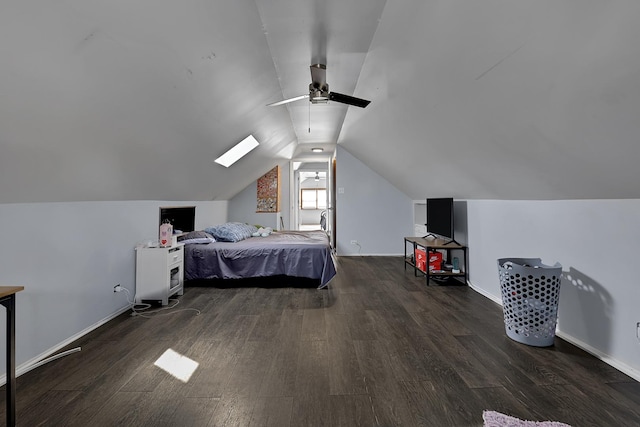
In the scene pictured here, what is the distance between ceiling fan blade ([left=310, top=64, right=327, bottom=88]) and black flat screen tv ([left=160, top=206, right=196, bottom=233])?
251 cm

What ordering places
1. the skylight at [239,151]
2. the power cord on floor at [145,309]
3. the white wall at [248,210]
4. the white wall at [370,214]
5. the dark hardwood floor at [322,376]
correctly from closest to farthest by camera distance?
1. the dark hardwood floor at [322,376]
2. the power cord on floor at [145,309]
3. the skylight at [239,151]
4. the white wall at [370,214]
5. the white wall at [248,210]

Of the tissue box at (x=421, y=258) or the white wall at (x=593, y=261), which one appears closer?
the white wall at (x=593, y=261)

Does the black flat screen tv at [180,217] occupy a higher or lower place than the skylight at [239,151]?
lower

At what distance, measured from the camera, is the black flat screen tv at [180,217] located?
3.69m

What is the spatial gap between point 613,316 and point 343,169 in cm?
446

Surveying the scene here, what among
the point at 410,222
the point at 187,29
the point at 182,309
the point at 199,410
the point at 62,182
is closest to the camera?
the point at 199,410

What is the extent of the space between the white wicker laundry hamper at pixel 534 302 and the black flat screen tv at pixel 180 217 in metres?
3.87

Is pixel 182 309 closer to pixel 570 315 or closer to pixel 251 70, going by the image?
pixel 251 70

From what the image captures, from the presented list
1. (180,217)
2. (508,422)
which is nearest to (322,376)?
(508,422)

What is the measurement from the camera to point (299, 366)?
1854 mm

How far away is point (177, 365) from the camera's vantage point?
187 cm

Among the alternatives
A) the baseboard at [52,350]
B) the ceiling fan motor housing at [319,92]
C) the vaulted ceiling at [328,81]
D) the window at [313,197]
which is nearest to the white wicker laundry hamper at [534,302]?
the vaulted ceiling at [328,81]

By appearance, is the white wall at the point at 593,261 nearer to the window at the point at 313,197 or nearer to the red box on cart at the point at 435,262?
the red box on cart at the point at 435,262

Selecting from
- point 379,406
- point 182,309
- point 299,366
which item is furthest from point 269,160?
point 379,406
